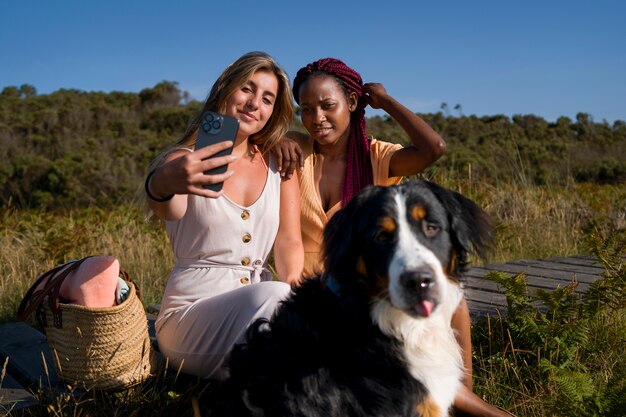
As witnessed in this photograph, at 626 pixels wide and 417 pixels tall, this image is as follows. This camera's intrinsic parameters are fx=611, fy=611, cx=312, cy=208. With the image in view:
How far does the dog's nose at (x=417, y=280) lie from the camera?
213 cm

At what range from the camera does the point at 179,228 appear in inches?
132

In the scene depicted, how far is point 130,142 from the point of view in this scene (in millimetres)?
22406

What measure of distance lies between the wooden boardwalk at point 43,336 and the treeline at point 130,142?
28.6 ft

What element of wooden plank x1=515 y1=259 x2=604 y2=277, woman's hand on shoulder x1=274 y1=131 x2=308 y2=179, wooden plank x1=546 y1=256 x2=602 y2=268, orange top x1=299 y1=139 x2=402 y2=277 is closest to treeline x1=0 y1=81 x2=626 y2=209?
wooden plank x1=546 y1=256 x2=602 y2=268

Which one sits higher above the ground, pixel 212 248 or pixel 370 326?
pixel 212 248

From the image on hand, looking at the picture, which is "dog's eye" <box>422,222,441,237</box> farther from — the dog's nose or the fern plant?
the fern plant

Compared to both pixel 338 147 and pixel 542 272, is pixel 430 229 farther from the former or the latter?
pixel 542 272

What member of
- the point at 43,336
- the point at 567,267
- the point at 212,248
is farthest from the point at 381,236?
the point at 567,267

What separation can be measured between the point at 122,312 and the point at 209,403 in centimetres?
69

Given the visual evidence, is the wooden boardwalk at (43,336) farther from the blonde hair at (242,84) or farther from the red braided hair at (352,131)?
the blonde hair at (242,84)

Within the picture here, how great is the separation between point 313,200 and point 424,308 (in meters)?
1.84

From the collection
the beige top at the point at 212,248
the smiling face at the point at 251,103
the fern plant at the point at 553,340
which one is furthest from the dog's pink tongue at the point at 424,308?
→ the smiling face at the point at 251,103

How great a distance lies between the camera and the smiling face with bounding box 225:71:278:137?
3521 millimetres

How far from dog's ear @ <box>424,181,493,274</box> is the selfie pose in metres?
0.88
